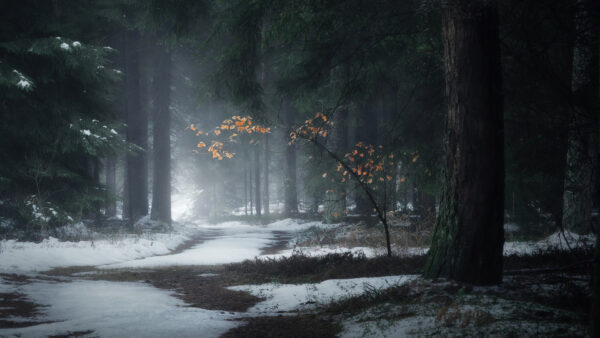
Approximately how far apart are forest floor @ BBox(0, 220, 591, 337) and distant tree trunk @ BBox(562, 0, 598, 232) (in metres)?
0.94

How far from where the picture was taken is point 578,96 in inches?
195

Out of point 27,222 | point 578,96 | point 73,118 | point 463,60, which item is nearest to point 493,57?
point 463,60

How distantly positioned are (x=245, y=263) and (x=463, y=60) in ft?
21.1

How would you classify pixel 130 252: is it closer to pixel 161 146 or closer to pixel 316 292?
pixel 316 292

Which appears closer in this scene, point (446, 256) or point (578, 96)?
point (446, 256)

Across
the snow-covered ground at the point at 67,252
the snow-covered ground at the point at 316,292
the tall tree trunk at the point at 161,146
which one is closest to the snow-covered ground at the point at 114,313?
the snow-covered ground at the point at 316,292

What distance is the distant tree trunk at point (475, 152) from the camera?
14.2ft

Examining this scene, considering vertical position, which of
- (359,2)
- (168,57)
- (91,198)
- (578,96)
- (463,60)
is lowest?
(91,198)

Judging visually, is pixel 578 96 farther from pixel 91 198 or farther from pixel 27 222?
pixel 27 222

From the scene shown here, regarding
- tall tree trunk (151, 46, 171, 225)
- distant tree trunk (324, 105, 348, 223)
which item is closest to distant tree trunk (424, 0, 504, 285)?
distant tree trunk (324, 105, 348, 223)

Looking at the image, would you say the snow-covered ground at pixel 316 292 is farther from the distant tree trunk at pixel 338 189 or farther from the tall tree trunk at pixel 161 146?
the tall tree trunk at pixel 161 146

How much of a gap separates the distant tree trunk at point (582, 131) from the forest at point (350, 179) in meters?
0.06

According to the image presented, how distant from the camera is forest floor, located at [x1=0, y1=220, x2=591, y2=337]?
354 centimetres

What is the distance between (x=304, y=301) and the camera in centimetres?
543
